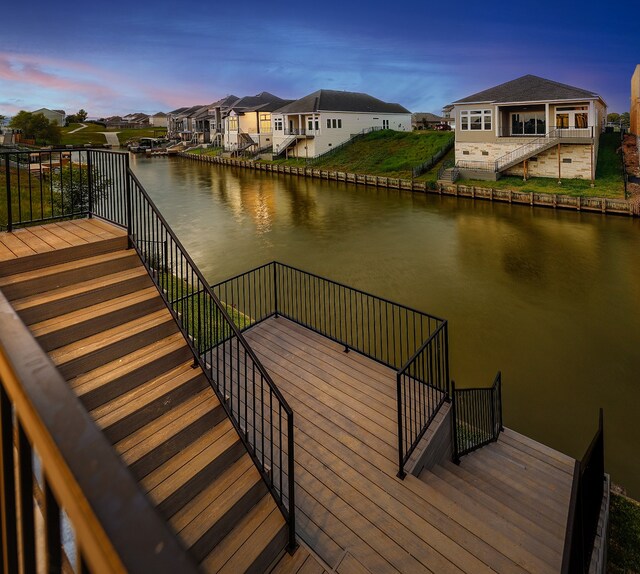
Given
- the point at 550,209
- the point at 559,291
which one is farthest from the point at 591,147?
the point at 559,291

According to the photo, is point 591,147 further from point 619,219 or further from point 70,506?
point 70,506

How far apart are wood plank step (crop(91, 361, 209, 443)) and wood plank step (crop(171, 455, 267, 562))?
820mm

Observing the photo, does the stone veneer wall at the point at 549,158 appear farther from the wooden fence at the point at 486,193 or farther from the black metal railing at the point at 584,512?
the black metal railing at the point at 584,512

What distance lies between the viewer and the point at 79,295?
4.35m

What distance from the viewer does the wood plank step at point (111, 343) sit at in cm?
384

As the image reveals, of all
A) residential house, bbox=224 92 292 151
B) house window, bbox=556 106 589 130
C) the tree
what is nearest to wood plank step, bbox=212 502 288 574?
house window, bbox=556 106 589 130

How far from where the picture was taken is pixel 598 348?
386 inches

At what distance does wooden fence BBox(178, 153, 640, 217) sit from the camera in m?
22.1

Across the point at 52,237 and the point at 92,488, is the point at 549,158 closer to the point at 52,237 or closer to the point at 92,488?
the point at 52,237

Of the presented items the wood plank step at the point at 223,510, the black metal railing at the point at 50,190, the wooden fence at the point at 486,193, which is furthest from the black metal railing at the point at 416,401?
the wooden fence at the point at 486,193

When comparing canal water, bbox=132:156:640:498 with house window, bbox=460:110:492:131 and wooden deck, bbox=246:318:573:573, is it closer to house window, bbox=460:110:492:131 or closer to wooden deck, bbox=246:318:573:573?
wooden deck, bbox=246:318:573:573

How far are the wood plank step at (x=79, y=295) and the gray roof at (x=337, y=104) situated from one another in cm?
4219

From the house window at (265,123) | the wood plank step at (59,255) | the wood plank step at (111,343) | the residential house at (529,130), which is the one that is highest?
the house window at (265,123)

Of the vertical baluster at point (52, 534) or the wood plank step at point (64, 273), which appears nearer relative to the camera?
the vertical baluster at point (52, 534)
